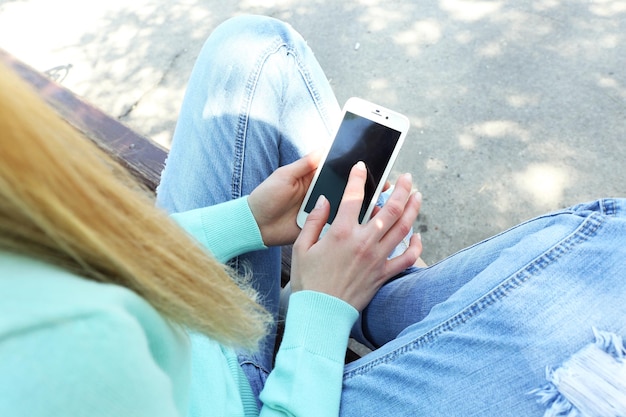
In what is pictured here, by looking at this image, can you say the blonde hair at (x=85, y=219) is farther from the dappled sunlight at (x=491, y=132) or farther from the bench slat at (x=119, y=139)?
the dappled sunlight at (x=491, y=132)

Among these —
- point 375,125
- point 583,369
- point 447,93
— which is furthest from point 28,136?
point 447,93

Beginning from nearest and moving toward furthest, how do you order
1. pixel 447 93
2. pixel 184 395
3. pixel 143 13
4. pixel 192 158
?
pixel 184 395 < pixel 192 158 < pixel 447 93 < pixel 143 13

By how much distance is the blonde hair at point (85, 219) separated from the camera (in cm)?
29

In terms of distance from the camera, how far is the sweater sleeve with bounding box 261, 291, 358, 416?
0.59 metres

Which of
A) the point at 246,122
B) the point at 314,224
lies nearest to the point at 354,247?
the point at 314,224

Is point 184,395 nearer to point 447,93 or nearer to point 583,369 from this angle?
point 583,369

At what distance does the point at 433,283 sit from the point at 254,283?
300 mm

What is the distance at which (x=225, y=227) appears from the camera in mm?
769

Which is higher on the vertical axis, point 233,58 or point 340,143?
point 233,58

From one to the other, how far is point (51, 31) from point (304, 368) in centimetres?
230

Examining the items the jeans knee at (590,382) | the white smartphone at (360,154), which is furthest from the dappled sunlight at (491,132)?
the jeans knee at (590,382)

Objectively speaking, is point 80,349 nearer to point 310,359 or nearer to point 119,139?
point 310,359

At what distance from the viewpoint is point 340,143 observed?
854 mm

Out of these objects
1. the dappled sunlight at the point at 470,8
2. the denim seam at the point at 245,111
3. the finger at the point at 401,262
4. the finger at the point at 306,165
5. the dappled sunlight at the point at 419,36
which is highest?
the denim seam at the point at 245,111
